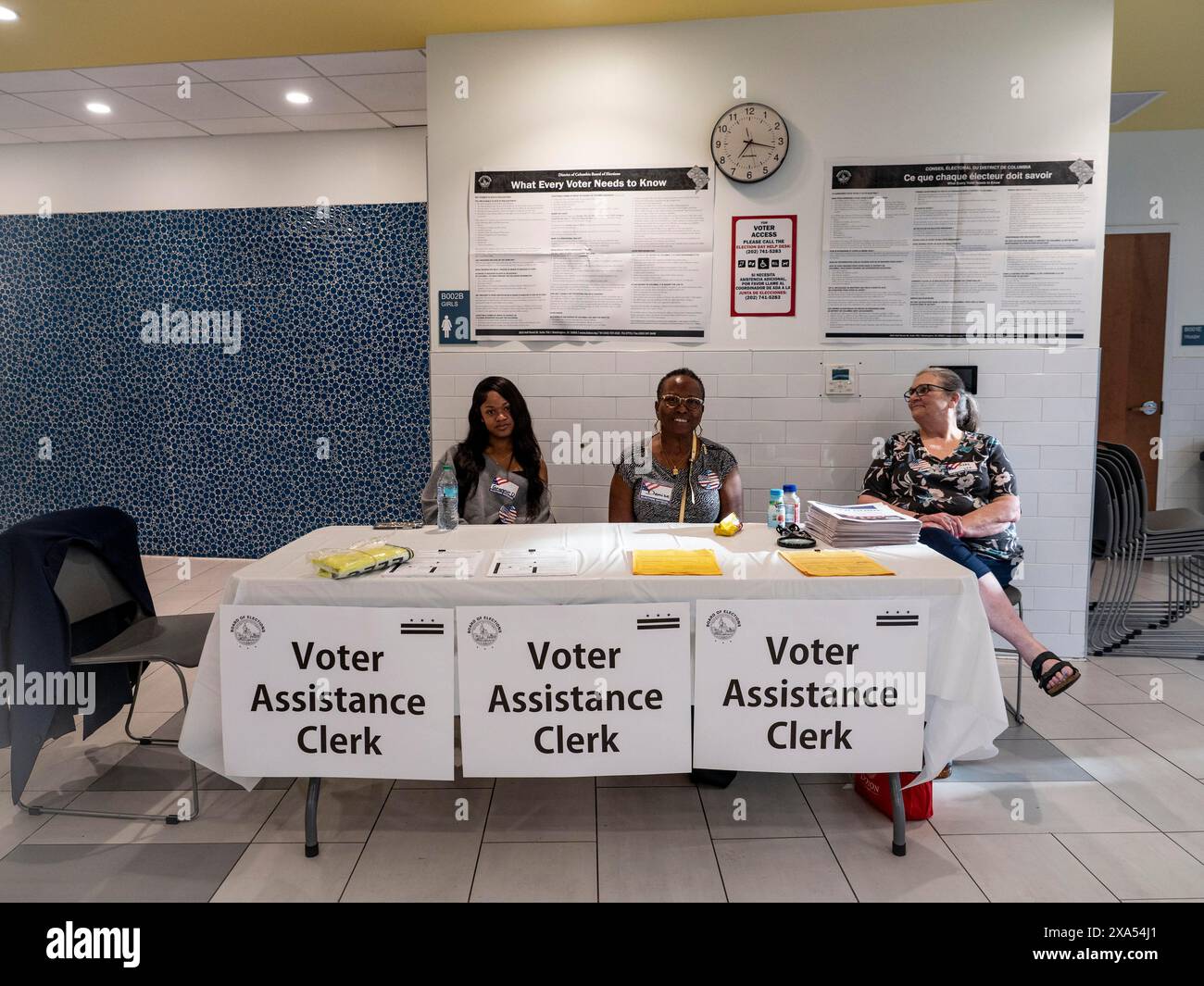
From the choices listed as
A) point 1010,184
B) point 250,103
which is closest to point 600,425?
point 1010,184

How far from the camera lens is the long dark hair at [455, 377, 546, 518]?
3.47 meters

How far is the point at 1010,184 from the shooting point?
3814 mm

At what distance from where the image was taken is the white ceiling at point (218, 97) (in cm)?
448

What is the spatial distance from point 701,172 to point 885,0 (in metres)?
1.11

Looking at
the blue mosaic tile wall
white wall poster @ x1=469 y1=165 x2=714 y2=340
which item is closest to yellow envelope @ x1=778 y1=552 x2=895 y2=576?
white wall poster @ x1=469 y1=165 x2=714 y2=340

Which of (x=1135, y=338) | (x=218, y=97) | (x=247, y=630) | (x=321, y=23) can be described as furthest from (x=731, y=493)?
(x=1135, y=338)

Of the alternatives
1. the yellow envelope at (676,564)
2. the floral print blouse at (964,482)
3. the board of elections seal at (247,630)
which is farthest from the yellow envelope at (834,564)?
the board of elections seal at (247,630)

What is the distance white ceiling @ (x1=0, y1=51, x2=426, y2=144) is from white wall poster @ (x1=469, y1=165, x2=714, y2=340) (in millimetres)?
1148

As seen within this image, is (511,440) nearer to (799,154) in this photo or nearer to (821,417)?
(821,417)

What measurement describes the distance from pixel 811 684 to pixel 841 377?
2154mm

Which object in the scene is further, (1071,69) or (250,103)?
(250,103)

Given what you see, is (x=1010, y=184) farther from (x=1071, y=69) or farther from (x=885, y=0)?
(x=885, y=0)

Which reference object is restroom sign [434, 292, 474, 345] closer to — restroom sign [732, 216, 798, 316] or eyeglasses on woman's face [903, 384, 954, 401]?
restroom sign [732, 216, 798, 316]

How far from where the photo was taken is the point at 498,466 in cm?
352
